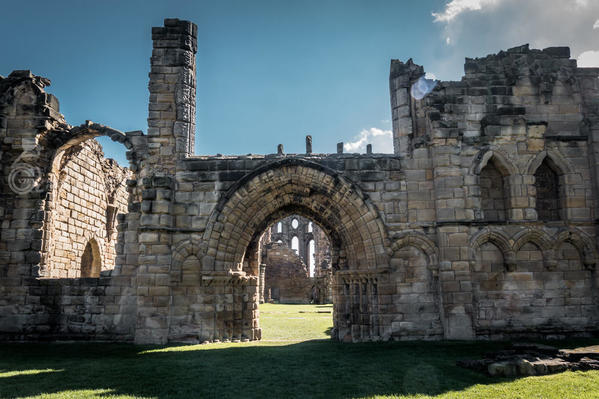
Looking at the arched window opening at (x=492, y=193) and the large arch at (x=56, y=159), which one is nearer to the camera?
the arched window opening at (x=492, y=193)

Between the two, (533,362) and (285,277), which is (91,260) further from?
(285,277)

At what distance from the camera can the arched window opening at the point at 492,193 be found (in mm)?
9188

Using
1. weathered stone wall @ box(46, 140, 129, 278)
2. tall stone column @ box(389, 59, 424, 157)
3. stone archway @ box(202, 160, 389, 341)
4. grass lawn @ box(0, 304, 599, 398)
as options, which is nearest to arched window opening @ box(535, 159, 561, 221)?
grass lawn @ box(0, 304, 599, 398)

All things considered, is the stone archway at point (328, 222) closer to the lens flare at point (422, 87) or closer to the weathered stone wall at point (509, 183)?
the weathered stone wall at point (509, 183)

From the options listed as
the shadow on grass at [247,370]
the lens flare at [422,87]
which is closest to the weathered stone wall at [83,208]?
the shadow on grass at [247,370]

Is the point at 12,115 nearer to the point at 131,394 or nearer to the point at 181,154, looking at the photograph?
the point at 181,154

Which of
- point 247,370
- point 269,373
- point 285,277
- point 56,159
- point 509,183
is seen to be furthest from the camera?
point 285,277

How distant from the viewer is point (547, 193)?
9.31 metres

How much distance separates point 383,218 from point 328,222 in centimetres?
155

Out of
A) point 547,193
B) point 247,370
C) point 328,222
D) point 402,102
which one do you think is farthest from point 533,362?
point 402,102

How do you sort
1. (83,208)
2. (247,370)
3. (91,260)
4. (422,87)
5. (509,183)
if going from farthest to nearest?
(91,260), (83,208), (422,87), (509,183), (247,370)

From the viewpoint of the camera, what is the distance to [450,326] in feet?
27.8

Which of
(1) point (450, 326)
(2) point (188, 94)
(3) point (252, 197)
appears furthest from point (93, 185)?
(1) point (450, 326)

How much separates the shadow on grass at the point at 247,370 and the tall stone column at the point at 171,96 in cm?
420
